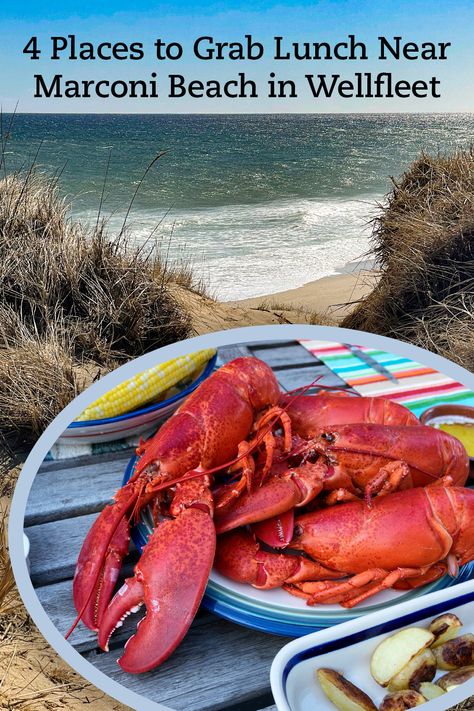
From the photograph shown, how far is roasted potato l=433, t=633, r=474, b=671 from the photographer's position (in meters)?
1.36

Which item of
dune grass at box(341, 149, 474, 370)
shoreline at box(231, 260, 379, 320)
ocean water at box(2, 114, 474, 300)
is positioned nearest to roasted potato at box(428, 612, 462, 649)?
dune grass at box(341, 149, 474, 370)

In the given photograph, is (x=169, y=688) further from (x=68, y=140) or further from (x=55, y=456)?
(x=68, y=140)

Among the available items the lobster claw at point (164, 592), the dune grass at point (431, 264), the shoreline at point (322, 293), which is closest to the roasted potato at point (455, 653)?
the lobster claw at point (164, 592)

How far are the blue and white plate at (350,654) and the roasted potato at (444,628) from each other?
15 millimetres

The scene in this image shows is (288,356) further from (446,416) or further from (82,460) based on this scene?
(82,460)

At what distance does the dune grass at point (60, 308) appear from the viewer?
131 inches

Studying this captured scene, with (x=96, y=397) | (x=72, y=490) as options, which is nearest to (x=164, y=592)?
(x=72, y=490)

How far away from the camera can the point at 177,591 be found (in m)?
1.35

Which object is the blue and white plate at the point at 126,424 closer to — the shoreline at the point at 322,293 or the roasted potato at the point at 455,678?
the roasted potato at the point at 455,678

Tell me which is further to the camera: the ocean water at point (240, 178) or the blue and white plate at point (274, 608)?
the ocean water at point (240, 178)

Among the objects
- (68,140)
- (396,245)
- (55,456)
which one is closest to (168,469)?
(55,456)

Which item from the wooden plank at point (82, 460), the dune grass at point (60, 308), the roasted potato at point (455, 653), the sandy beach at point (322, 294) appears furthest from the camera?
the sandy beach at point (322, 294)

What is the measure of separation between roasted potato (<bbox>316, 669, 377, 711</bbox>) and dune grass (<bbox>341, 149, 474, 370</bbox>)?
311 cm

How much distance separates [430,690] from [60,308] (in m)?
3.61
